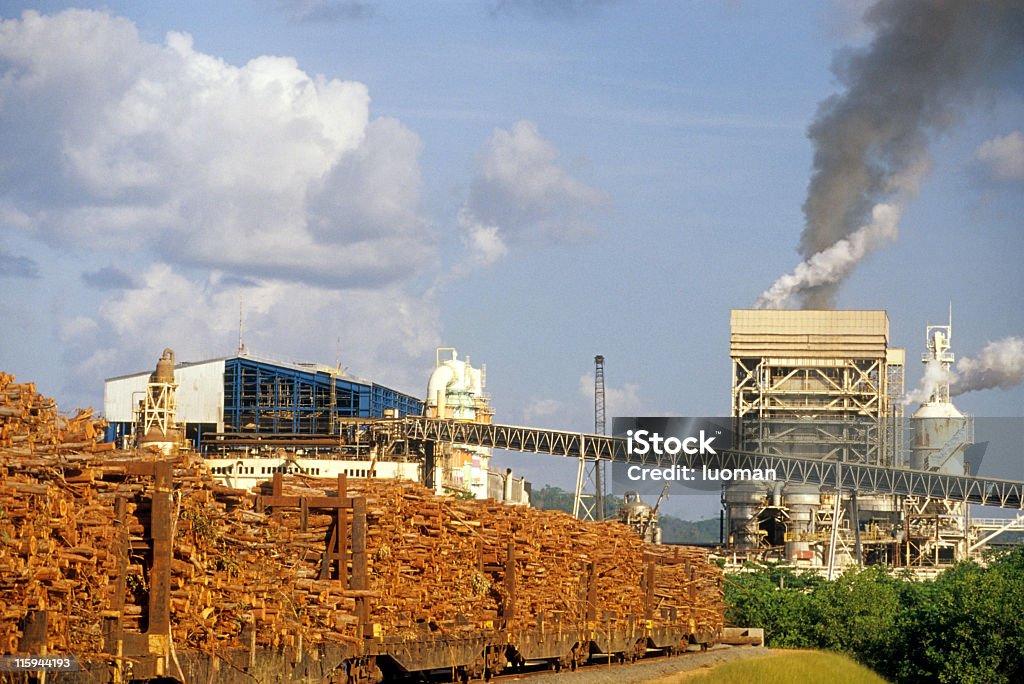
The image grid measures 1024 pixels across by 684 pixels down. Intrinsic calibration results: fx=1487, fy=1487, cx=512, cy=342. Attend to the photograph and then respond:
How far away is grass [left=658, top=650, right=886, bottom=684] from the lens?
29859 mm

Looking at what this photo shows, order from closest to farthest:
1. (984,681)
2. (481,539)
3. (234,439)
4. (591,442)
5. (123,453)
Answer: (123,453) → (481,539) → (984,681) → (234,439) → (591,442)

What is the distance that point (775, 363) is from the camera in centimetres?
8988

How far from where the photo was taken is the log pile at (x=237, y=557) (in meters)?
14.8

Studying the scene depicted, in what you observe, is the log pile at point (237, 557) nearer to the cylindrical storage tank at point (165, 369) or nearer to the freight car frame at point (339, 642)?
the freight car frame at point (339, 642)

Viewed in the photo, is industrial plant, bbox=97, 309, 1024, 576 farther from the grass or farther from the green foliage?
the grass

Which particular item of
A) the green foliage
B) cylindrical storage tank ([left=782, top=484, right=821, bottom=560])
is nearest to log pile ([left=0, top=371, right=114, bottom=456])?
the green foliage

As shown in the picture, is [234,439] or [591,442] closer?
[234,439]

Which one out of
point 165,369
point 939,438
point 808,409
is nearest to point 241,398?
point 165,369

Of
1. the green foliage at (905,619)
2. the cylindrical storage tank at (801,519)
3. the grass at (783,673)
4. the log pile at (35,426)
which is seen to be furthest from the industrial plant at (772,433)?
the log pile at (35,426)

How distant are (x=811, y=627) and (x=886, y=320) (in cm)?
3963

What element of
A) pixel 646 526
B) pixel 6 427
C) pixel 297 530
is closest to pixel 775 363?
pixel 646 526

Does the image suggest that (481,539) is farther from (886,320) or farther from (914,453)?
(914,453)

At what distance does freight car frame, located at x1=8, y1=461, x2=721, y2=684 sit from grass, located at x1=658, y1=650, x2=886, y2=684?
2.93 m

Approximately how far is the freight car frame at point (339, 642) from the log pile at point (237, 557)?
A: 11 centimetres
